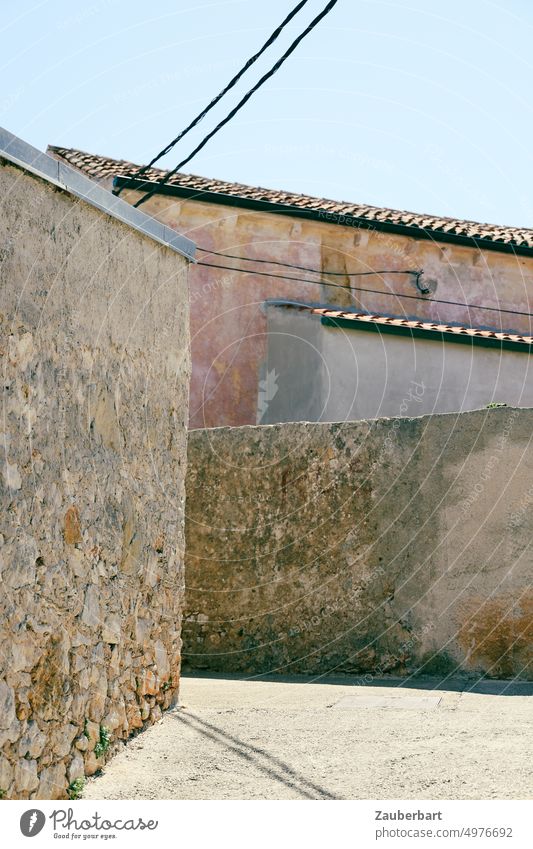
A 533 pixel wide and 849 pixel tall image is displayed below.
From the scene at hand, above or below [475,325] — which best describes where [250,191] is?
above

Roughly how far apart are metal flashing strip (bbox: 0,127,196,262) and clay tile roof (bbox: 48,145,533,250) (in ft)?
30.2

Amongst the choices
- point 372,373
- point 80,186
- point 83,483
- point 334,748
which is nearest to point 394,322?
point 372,373

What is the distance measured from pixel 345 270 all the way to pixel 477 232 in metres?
2.56

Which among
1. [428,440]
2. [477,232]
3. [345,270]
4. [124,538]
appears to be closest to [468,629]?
[428,440]

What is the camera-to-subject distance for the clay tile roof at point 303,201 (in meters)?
16.2

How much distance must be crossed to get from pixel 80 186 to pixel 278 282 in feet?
37.6

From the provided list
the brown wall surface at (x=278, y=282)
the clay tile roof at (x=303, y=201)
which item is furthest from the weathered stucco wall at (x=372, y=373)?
the clay tile roof at (x=303, y=201)

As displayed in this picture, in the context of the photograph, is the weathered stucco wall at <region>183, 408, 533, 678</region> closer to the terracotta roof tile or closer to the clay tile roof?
the terracotta roof tile

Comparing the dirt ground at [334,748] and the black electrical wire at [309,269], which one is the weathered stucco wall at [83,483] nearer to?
the dirt ground at [334,748]

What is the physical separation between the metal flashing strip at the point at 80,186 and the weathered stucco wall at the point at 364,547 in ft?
9.58

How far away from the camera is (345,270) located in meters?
17.2

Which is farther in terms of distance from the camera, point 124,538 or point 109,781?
point 124,538

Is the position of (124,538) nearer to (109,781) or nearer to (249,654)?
(109,781)
